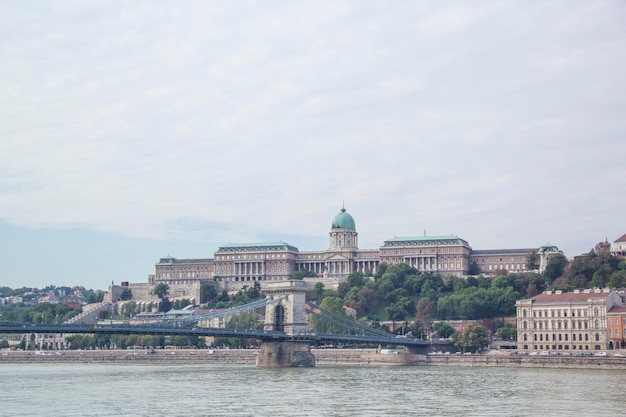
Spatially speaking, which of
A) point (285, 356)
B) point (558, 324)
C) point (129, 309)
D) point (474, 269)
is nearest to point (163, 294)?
point (129, 309)

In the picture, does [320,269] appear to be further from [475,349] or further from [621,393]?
[621,393]

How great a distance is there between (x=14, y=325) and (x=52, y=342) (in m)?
61.2

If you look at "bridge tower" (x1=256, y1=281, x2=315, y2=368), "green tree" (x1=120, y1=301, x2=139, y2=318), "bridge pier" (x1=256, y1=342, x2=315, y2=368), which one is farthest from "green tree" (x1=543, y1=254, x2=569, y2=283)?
"green tree" (x1=120, y1=301, x2=139, y2=318)

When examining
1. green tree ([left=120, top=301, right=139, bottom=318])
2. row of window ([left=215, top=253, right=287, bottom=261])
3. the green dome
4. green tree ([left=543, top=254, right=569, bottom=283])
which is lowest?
green tree ([left=120, top=301, right=139, bottom=318])

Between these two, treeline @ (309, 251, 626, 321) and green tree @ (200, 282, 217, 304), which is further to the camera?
green tree @ (200, 282, 217, 304)

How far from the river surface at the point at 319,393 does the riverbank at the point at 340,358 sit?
347 centimetres

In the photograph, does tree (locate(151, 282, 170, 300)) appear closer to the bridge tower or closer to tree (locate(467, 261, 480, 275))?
tree (locate(467, 261, 480, 275))

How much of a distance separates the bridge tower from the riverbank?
6.47 meters

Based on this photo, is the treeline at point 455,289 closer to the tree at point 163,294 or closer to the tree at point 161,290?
the tree at point 163,294

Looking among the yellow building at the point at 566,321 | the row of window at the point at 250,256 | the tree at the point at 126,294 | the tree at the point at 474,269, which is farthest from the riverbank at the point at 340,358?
the tree at the point at 474,269

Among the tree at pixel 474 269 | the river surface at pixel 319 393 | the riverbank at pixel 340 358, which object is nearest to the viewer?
the river surface at pixel 319 393

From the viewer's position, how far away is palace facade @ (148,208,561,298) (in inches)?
5709

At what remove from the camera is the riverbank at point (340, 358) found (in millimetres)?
70688

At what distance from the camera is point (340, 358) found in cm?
8662
